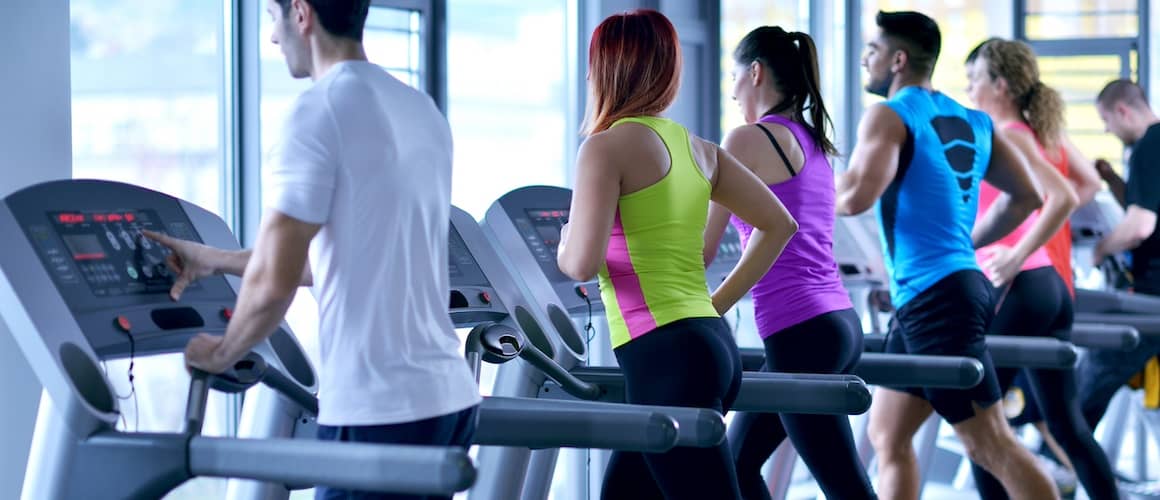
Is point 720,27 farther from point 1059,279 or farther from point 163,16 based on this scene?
point 163,16

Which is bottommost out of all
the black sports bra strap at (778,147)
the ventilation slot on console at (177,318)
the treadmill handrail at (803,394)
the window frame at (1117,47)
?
the treadmill handrail at (803,394)

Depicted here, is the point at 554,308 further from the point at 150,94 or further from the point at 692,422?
the point at 150,94

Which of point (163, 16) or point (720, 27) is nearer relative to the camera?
point (163, 16)

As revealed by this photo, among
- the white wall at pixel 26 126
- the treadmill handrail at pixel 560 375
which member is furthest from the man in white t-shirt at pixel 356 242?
the white wall at pixel 26 126

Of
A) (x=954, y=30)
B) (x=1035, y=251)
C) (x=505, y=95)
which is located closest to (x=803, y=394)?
(x=1035, y=251)

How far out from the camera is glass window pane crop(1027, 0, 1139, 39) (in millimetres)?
7516

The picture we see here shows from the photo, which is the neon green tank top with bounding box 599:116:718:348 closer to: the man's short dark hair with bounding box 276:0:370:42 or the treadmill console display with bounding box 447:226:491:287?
the treadmill console display with bounding box 447:226:491:287

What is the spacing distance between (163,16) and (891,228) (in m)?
1.74

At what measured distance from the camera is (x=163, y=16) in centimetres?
325

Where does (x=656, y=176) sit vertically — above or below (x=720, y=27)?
below

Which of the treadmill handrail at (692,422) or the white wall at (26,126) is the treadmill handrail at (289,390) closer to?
the treadmill handrail at (692,422)

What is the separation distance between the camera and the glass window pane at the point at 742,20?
17.2ft

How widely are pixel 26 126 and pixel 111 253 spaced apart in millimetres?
641

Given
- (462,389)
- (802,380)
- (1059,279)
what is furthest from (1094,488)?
(462,389)
